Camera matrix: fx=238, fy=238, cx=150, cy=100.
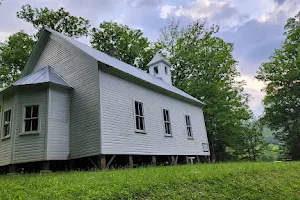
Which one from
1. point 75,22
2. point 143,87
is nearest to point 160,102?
point 143,87

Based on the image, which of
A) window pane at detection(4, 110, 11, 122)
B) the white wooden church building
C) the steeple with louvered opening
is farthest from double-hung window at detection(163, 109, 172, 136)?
window pane at detection(4, 110, 11, 122)

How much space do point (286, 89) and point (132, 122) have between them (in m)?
20.3

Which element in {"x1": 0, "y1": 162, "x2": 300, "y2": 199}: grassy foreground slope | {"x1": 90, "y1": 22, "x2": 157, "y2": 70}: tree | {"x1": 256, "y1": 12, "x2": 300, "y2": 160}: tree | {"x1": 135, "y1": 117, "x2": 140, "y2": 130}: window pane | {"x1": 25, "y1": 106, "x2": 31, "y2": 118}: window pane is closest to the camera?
{"x1": 0, "y1": 162, "x2": 300, "y2": 199}: grassy foreground slope

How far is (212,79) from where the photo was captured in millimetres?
25422

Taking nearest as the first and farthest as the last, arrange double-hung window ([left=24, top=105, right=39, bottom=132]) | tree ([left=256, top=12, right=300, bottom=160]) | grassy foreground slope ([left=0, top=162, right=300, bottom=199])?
grassy foreground slope ([left=0, top=162, right=300, bottom=199]), double-hung window ([left=24, top=105, right=39, bottom=132]), tree ([left=256, top=12, right=300, bottom=160])

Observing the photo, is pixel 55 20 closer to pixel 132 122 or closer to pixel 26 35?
pixel 26 35

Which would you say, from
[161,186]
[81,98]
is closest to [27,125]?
[81,98]

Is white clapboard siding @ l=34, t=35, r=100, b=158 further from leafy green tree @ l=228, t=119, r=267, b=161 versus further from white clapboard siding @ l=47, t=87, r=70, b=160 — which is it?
leafy green tree @ l=228, t=119, r=267, b=161

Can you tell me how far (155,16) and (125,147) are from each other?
23.2 feet

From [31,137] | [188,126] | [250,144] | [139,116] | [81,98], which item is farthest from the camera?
[250,144]

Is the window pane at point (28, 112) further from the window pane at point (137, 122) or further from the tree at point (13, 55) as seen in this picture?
the tree at point (13, 55)

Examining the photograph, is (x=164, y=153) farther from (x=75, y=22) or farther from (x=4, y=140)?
(x=75, y=22)

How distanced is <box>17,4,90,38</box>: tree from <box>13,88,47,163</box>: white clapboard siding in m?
17.4

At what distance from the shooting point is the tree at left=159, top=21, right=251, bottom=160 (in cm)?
2373
